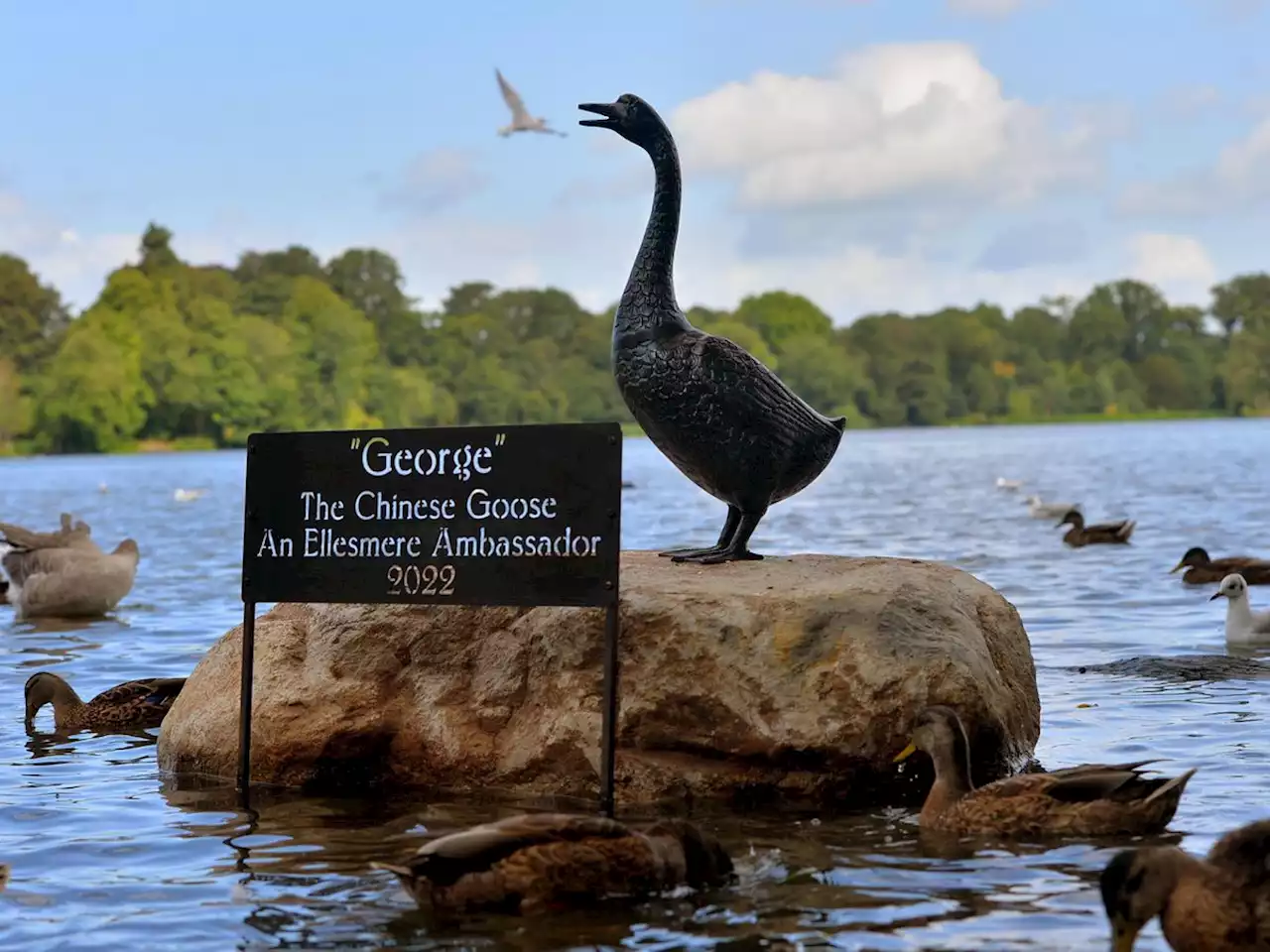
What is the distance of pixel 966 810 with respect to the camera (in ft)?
24.1

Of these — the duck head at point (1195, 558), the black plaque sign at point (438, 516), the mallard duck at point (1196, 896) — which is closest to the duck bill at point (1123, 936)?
the mallard duck at point (1196, 896)

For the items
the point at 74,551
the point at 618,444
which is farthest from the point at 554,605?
the point at 74,551

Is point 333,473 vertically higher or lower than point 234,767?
higher

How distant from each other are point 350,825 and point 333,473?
5.67 feet

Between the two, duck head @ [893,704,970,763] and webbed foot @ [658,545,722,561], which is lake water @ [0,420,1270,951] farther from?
webbed foot @ [658,545,722,561]

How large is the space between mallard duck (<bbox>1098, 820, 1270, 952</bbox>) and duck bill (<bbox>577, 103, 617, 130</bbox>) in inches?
205

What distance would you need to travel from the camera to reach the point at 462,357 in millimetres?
127000

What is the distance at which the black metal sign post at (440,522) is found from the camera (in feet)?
25.3

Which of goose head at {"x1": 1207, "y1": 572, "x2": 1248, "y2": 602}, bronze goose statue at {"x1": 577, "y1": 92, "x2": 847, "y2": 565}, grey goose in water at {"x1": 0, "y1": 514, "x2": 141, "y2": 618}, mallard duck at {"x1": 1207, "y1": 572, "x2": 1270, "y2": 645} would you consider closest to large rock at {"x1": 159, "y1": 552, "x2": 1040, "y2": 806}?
bronze goose statue at {"x1": 577, "y1": 92, "x2": 847, "y2": 565}

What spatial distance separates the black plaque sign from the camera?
7.73 meters

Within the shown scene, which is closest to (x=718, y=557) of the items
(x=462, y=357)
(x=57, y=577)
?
(x=57, y=577)

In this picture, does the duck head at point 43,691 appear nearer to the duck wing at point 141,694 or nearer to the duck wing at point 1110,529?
the duck wing at point 141,694

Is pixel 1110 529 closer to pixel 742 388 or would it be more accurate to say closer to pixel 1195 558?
pixel 1195 558

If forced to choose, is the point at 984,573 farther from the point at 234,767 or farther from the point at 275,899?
the point at 275,899
